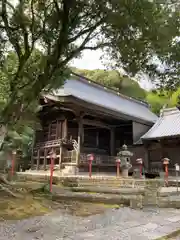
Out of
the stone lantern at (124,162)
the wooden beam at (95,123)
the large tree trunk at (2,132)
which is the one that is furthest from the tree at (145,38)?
the wooden beam at (95,123)

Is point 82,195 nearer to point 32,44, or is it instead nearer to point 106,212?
point 106,212

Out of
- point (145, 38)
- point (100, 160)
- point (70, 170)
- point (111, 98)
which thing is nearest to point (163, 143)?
point (100, 160)

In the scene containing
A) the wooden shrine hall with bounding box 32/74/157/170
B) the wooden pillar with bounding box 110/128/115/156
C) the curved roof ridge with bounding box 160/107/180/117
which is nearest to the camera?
the wooden shrine hall with bounding box 32/74/157/170

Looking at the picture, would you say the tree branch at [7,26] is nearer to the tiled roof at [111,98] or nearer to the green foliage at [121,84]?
the tiled roof at [111,98]

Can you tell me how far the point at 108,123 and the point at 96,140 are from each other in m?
1.51

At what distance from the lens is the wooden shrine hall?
49.3ft

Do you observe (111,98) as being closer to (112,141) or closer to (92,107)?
(112,141)

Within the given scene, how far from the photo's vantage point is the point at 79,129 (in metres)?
15.6

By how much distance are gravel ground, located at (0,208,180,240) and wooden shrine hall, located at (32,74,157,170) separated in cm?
896

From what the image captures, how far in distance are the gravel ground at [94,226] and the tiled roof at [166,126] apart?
436 inches

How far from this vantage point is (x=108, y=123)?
1838cm

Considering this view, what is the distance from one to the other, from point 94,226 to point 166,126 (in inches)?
568

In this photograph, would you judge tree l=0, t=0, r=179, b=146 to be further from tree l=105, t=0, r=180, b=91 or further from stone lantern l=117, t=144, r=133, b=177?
stone lantern l=117, t=144, r=133, b=177

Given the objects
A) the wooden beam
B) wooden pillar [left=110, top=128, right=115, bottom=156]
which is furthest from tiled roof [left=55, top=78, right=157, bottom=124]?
the wooden beam
